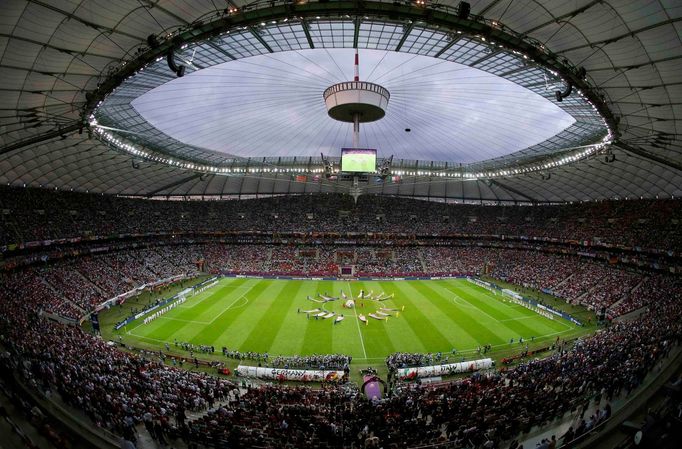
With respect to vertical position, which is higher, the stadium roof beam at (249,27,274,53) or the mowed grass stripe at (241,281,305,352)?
the stadium roof beam at (249,27,274,53)

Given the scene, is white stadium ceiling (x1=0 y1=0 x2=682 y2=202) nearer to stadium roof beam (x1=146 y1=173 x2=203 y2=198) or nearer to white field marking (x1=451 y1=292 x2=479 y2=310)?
stadium roof beam (x1=146 y1=173 x2=203 y2=198)

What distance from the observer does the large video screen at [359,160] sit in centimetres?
4494

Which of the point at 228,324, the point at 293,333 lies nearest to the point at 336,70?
the point at 293,333

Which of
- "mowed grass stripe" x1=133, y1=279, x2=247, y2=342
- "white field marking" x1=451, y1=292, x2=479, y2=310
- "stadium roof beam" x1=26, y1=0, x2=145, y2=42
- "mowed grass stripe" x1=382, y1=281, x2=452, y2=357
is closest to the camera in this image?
"stadium roof beam" x1=26, y1=0, x2=145, y2=42

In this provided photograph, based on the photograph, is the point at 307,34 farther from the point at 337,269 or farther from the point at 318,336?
the point at 337,269

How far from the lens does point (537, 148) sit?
48.8 metres

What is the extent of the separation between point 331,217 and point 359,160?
111ft

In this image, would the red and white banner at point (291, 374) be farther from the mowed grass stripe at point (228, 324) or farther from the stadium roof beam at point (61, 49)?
the stadium roof beam at point (61, 49)

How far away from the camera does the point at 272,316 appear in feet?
130

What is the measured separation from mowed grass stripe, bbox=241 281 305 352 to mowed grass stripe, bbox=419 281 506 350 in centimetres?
1741

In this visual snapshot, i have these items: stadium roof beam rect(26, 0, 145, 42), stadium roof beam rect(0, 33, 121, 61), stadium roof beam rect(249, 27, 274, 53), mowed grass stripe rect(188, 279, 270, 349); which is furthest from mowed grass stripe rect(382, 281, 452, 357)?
stadium roof beam rect(0, 33, 121, 61)

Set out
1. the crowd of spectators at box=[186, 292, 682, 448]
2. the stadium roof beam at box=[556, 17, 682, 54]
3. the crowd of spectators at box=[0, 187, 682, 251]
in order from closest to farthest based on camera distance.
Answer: the crowd of spectators at box=[186, 292, 682, 448] → the stadium roof beam at box=[556, 17, 682, 54] → the crowd of spectators at box=[0, 187, 682, 251]

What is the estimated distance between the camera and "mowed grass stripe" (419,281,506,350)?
3281 centimetres

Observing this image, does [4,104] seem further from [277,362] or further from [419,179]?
[419,179]
